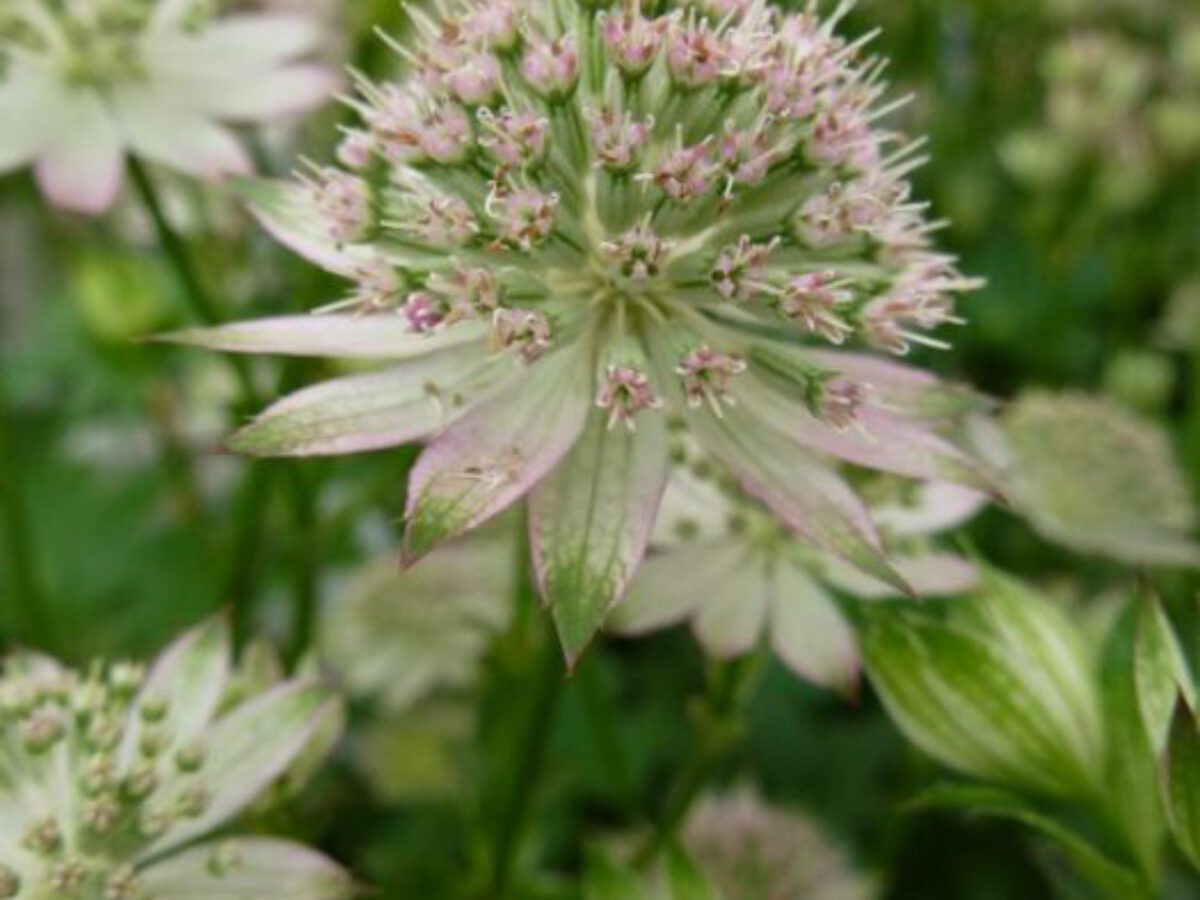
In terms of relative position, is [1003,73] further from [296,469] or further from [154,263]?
[296,469]

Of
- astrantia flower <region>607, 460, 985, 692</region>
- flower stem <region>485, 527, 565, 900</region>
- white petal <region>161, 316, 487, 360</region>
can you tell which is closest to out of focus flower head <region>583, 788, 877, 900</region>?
flower stem <region>485, 527, 565, 900</region>

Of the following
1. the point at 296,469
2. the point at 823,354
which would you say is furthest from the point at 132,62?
the point at 823,354

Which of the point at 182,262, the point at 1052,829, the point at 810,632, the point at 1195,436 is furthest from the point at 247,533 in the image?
the point at 1195,436

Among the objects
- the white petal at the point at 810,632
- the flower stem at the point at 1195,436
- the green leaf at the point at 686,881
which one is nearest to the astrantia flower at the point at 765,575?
the white petal at the point at 810,632

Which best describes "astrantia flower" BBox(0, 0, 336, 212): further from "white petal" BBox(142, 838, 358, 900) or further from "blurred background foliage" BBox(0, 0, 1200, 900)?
"white petal" BBox(142, 838, 358, 900)

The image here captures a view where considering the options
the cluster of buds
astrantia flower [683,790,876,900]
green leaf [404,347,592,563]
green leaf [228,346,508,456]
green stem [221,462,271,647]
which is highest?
the cluster of buds

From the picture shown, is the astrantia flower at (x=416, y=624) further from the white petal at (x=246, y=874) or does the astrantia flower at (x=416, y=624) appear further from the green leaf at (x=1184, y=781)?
the green leaf at (x=1184, y=781)
